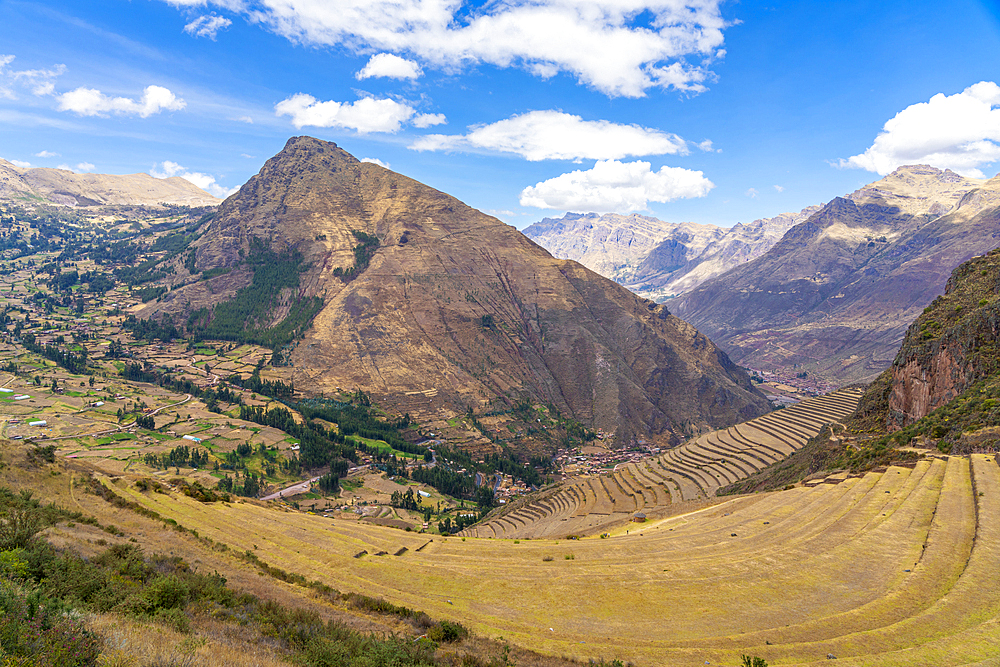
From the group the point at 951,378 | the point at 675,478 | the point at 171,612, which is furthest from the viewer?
the point at 675,478

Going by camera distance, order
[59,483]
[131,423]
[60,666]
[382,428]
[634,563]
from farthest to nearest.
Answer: [382,428] → [131,423] → [59,483] → [634,563] → [60,666]

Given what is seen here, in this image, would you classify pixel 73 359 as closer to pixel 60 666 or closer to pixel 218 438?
pixel 218 438

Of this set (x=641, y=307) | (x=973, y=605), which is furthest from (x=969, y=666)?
(x=641, y=307)

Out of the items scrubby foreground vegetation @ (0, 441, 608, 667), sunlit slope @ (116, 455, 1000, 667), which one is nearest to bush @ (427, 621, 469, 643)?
scrubby foreground vegetation @ (0, 441, 608, 667)

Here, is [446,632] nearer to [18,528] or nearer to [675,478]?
[18,528]

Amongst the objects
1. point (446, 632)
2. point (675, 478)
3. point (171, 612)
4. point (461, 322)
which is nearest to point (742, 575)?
point (446, 632)

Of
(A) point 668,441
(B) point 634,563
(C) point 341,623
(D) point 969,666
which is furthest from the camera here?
(A) point 668,441

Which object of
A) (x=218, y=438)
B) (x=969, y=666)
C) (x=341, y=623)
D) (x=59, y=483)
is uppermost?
(x=969, y=666)

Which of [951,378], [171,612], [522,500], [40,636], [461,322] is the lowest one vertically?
[522,500]
